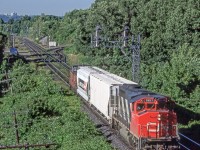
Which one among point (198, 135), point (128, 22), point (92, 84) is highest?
point (128, 22)

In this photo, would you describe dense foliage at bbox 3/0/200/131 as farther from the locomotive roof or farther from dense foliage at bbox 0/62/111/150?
the locomotive roof

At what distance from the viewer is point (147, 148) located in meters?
24.2

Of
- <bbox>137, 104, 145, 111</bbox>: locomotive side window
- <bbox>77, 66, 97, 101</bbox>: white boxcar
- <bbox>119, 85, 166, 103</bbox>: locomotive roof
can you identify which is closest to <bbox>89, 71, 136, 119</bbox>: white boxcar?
<bbox>77, 66, 97, 101</bbox>: white boxcar

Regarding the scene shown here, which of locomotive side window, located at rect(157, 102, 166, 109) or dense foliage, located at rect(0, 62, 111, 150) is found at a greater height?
locomotive side window, located at rect(157, 102, 166, 109)

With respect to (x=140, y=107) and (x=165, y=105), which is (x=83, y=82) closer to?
(x=140, y=107)

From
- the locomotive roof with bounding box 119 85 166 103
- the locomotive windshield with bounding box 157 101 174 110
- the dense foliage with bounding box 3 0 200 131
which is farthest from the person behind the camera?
the dense foliage with bounding box 3 0 200 131

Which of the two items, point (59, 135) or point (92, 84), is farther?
point (92, 84)

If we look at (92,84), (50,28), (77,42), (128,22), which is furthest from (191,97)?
(50,28)

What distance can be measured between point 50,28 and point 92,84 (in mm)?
124810

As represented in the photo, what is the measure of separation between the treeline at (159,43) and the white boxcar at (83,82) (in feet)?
20.8

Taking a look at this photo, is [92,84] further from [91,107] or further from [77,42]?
[77,42]

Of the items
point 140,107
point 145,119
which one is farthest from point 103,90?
point 145,119

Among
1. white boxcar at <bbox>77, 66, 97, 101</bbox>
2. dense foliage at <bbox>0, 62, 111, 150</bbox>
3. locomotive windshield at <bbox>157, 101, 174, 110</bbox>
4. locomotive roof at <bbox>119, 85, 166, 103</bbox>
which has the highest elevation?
locomotive roof at <bbox>119, 85, 166, 103</bbox>

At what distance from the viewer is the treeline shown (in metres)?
39.7
